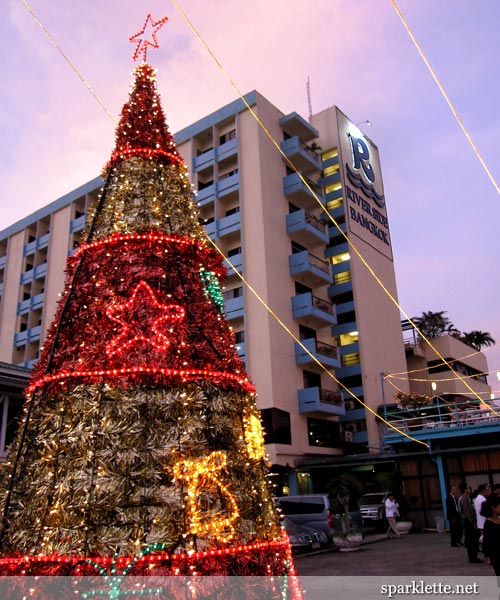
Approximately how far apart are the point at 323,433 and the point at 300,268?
9457mm

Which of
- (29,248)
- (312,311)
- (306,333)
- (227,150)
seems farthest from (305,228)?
(29,248)

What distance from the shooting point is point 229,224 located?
3134 centimetres

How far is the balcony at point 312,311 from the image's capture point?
98.6 ft

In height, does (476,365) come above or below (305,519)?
above

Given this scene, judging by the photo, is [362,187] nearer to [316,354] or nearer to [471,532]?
[316,354]

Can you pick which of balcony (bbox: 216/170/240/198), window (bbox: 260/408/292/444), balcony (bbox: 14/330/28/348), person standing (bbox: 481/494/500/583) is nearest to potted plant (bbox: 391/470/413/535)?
window (bbox: 260/408/292/444)

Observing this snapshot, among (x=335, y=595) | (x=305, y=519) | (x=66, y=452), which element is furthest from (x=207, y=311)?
(x=305, y=519)

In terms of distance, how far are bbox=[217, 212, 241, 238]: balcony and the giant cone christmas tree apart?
2403 centimetres

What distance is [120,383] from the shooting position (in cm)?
554

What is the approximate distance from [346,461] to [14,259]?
109 feet

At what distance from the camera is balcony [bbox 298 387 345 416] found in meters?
28.3

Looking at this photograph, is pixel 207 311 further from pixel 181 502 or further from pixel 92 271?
pixel 181 502

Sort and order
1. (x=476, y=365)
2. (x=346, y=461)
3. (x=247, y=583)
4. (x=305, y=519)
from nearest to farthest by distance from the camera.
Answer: (x=247, y=583)
(x=305, y=519)
(x=346, y=461)
(x=476, y=365)

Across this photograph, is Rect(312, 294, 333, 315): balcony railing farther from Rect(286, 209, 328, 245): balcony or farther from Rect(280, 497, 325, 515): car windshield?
Rect(280, 497, 325, 515): car windshield
